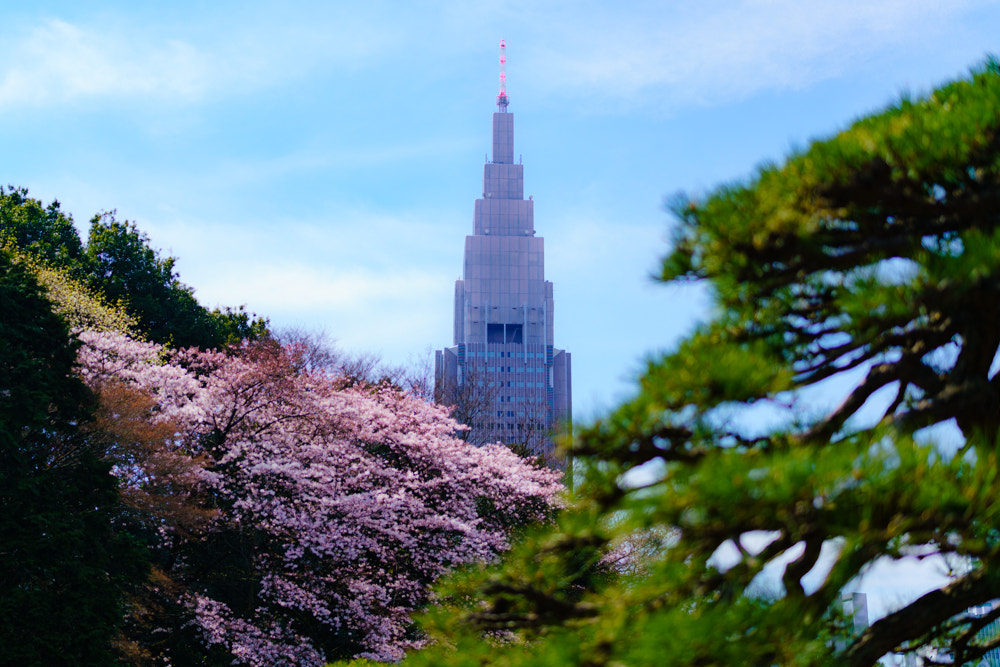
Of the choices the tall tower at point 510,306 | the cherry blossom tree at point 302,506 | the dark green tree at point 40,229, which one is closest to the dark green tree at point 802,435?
the cherry blossom tree at point 302,506

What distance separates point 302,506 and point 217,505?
4.02ft

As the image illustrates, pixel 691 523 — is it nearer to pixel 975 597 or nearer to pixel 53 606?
pixel 975 597

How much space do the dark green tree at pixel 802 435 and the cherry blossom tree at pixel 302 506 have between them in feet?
28.3

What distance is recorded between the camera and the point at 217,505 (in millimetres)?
12078

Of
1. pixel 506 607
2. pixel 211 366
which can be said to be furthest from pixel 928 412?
pixel 211 366

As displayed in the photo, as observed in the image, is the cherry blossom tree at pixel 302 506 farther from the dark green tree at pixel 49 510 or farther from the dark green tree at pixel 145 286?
the dark green tree at pixel 145 286

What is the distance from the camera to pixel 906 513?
2.21m

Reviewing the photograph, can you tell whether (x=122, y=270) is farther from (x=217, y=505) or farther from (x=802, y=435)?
(x=802, y=435)

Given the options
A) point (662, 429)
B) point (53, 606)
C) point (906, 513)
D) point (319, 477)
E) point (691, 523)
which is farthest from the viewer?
point (319, 477)

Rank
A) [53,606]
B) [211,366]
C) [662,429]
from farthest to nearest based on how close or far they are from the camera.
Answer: [211,366] < [53,606] < [662,429]

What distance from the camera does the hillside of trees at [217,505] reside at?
9.48 metres

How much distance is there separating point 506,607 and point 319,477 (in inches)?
398

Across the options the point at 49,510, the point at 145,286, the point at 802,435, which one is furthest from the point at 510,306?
the point at 802,435

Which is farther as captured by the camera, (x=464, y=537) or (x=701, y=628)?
(x=464, y=537)
